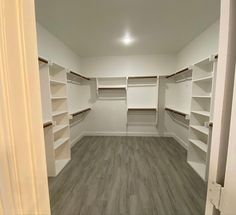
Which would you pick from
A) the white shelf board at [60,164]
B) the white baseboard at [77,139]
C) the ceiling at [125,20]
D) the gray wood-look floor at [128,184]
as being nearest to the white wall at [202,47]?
the ceiling at [125,20]

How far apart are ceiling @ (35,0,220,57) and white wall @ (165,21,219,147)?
0.51 ft

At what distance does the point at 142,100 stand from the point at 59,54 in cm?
253

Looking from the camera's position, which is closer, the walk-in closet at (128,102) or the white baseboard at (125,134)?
the walk-in closet at (128,102)

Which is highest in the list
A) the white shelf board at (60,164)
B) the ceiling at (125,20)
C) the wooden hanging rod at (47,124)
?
the ceiling at (125,20)

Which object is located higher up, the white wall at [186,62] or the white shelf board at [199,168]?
the white wall at [186,62]

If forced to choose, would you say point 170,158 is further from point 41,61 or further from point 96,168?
point 41,61

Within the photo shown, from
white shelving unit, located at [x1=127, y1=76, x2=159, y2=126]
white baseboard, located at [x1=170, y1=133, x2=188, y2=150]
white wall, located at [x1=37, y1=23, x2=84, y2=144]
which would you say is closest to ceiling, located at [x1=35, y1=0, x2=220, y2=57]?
white wall, located at [x1=37, y1=23, x2=84, y2=144]

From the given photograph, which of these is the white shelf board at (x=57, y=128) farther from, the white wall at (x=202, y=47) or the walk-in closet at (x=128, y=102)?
the white wall at (x=202, y=47)

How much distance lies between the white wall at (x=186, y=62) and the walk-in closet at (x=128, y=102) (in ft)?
0.08

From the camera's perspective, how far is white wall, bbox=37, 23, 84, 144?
7.77 feet

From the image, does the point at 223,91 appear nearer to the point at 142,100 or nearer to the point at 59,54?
the point at 59,54

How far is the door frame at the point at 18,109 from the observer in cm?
41

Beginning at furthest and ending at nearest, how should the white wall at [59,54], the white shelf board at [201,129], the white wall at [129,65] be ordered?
the white wall at [129,65] < the white wall at [59,54] < the white shelf board at [201,129]

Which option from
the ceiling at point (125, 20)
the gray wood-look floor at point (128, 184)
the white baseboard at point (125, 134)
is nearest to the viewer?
the gray wood-look floor at point (128, 184)
